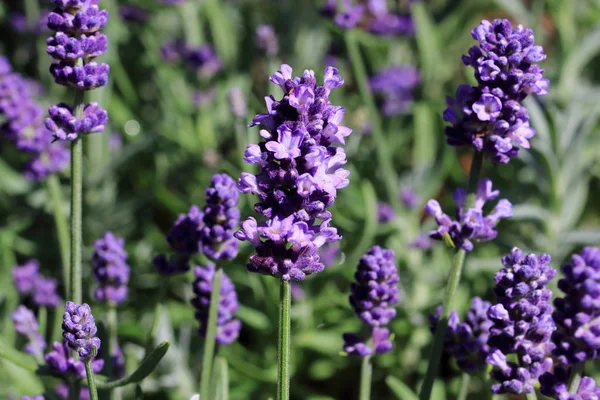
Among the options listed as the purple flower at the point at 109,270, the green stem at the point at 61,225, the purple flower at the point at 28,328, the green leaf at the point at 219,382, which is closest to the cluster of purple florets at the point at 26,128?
the green stem at the point at 61,225

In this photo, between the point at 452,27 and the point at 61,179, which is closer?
the point at 61,179

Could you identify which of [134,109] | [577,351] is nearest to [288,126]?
[577,351]

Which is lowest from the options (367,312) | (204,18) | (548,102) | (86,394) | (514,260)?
(86,394)

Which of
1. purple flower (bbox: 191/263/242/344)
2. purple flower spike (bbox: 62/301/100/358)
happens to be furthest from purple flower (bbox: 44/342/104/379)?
purple flower spike (bbox: 62/301/100/358)

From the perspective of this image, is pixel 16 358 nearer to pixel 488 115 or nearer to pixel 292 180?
pixel 292 180

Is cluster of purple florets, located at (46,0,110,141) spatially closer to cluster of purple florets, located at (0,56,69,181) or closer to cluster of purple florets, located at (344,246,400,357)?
cluster of purple florets, located at (344,246,400,357)

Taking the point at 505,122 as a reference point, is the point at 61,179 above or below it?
below

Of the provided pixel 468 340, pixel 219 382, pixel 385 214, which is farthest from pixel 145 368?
pixel 385 214

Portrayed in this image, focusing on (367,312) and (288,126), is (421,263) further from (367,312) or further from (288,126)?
(288,126)
